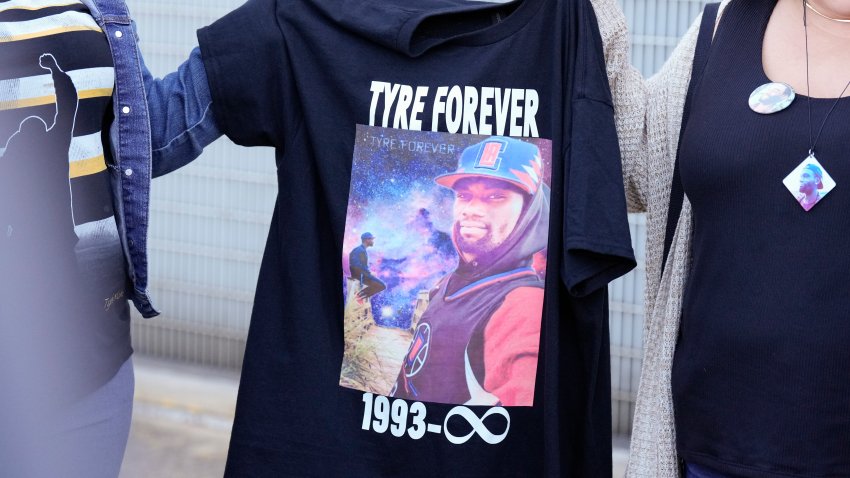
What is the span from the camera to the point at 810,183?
5.08ft

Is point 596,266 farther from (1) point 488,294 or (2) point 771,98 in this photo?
(2) point 771,98

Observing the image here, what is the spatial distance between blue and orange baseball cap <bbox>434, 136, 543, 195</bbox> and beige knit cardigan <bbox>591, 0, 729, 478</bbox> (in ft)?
0.54

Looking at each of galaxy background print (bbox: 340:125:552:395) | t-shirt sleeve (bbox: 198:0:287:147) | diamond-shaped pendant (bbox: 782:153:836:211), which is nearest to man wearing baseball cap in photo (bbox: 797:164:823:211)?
diamond-shaped pendant (bbox: 782:153:836:211)

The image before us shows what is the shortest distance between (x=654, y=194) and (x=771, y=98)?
31 cm

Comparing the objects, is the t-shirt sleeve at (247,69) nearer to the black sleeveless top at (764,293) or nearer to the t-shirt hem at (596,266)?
the t-shirt hem at (596,266)

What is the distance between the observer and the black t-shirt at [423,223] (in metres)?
1.89

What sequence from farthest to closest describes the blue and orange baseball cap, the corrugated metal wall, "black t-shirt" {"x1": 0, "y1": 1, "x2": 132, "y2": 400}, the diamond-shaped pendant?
the corrugated metal wall
the blue and orange baseball cap
"black t-shirt" {"x1": 0, "y1": 1, "x2": 132, "y2": 400}
the diamond-shaped pendant

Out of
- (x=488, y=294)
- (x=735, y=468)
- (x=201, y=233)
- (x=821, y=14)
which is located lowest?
(x=735, y=468)

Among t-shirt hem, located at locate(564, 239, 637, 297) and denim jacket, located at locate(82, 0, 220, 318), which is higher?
denim jacket, located at locate(82, 0, 220, 318)

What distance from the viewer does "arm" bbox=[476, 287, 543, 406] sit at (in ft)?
6.20

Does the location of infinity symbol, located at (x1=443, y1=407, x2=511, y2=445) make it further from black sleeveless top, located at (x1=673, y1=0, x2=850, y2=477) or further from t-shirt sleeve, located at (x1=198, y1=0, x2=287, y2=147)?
t-shirt sleeve, located at (x1=198, y1=0, x2=287, y2=147)

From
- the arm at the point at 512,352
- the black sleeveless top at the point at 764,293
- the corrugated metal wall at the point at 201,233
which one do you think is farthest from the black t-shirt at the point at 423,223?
the corrugated metal wall at the point at 201,233

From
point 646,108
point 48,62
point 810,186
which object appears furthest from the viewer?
point 646,108

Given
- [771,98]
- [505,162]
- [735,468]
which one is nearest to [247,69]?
[505,162]
